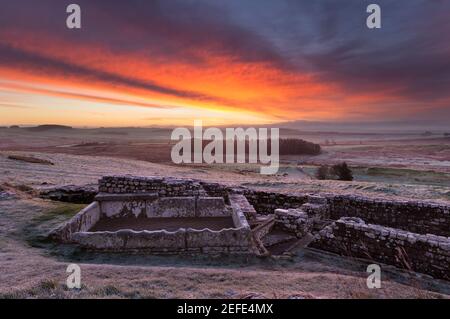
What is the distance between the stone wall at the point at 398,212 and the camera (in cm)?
1085

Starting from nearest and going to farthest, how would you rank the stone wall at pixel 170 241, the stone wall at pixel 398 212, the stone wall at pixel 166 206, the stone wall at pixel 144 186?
the stone wall at pixel 170 241 < the stone wall at pixel 398 212 < the stone wall at pixel 166 206 < the stone wall at pixel 144 186

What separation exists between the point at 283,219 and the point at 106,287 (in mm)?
6674

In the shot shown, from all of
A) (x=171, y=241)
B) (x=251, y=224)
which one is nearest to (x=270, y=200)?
(x=251, y=224)

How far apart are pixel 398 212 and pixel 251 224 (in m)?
5.54

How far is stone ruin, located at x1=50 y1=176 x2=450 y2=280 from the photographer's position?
8.06 metres

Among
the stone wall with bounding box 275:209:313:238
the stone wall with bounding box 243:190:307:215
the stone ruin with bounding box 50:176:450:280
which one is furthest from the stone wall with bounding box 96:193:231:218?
the stone wall with bounding box 243:190:307:215

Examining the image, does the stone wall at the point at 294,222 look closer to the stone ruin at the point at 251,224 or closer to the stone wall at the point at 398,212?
the stone ruin at the point at 251,224

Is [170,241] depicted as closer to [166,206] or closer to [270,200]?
[166,206]

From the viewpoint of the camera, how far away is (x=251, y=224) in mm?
10672

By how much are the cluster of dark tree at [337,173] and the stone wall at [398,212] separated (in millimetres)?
24611

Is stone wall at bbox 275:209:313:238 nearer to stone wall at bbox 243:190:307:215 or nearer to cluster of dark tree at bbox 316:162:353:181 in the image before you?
stone wall at bbox 243:190:307:215

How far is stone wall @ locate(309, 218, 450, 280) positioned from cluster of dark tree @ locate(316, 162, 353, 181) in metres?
28.1

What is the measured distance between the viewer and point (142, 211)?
453 inches

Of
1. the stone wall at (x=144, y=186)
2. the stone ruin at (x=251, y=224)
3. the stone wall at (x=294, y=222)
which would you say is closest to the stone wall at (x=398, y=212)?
the stone ruin at (x=251, y=224)
